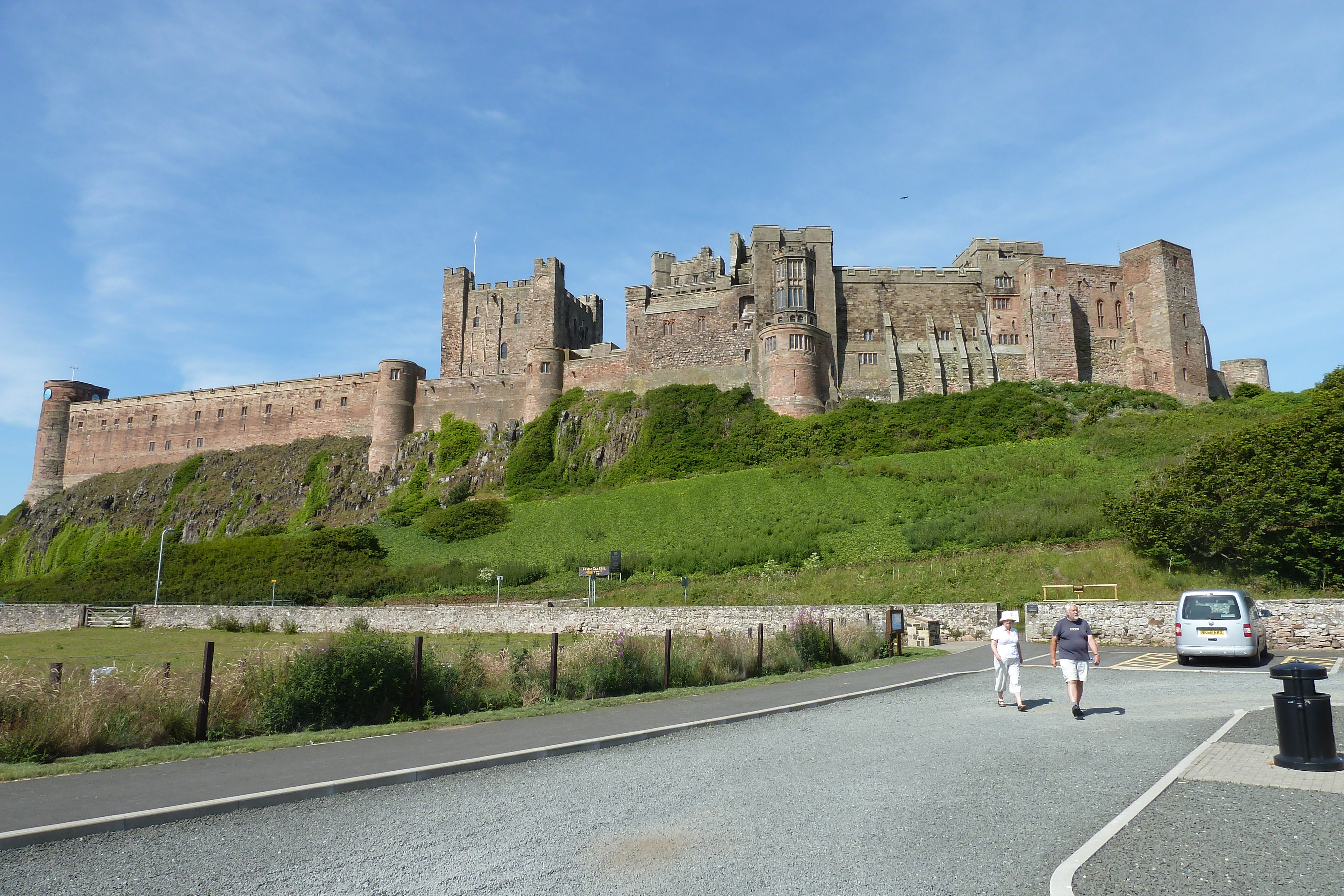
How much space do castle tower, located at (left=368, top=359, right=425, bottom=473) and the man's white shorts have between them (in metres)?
60.6

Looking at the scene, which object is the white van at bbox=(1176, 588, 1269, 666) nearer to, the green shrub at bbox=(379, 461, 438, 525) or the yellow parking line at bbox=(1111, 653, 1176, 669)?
the yellow parking line at bbox=(1111, 653, 1176, 669)

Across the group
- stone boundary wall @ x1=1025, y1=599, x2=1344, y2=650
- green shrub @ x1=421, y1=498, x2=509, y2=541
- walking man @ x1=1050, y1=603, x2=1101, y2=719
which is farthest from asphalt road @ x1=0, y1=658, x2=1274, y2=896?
green shrub @ x1=421, y1=498, x2=509, y2=541

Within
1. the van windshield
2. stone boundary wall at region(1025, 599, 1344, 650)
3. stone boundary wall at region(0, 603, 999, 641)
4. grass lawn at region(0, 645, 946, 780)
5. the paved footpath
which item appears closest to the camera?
the paved footpath

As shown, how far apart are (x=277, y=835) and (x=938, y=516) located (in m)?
33.8

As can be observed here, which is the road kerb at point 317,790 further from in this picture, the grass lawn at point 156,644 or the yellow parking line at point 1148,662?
the yellow parking line at point 1148,662

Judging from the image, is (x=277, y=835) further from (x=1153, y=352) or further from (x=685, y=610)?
(x=1153, y=352)

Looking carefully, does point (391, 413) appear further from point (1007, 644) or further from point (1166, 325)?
point (1007, 644)

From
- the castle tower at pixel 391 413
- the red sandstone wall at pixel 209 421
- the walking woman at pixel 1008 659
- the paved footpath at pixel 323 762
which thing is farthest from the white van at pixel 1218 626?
the red sandstone wall at pixel 209 421

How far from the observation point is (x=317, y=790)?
747 cm

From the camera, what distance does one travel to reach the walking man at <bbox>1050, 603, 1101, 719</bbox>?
35.3 feet

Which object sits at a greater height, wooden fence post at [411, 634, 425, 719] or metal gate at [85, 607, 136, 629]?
wooden fence post at [411, 634, 425, 719]

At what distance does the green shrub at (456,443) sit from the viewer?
62062mm

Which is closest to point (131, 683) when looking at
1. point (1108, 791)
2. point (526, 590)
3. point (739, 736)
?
point (739, 736)

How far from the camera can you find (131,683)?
11.1 meters
